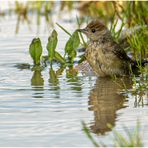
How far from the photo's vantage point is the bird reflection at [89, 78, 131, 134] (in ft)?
22.7

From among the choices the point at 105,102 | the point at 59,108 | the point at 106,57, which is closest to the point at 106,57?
the point at 106,57

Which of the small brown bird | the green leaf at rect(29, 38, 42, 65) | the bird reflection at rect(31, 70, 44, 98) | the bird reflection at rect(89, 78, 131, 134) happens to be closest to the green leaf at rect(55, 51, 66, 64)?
the green leaf at rect(29, 38, 42, 65)

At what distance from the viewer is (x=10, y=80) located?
9.50m

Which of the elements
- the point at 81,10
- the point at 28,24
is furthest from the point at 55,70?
the point at 81,10

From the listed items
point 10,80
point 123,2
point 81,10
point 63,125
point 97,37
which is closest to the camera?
point 63,125

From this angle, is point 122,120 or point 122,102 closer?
point 122,120

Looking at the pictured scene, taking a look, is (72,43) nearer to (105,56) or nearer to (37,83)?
→ (105,56)

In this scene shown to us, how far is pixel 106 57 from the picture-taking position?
9.88 meters

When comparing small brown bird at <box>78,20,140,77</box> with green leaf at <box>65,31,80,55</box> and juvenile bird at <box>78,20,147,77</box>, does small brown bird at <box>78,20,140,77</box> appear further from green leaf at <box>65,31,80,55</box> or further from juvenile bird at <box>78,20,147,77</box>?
green leaf at <box>65,31,80,55</box>

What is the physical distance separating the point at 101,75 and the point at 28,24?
5014mm

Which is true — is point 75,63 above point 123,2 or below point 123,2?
below

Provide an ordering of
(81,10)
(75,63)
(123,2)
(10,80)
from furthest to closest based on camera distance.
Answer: (81,10) < (123,2) < (75,63) < (10,80)

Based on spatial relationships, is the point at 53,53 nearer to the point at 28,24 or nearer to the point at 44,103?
the point at 44,103

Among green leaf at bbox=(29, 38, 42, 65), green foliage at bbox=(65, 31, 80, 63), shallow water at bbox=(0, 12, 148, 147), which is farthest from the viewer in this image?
green foliage at bbox=(65, 31, 80, 63)
